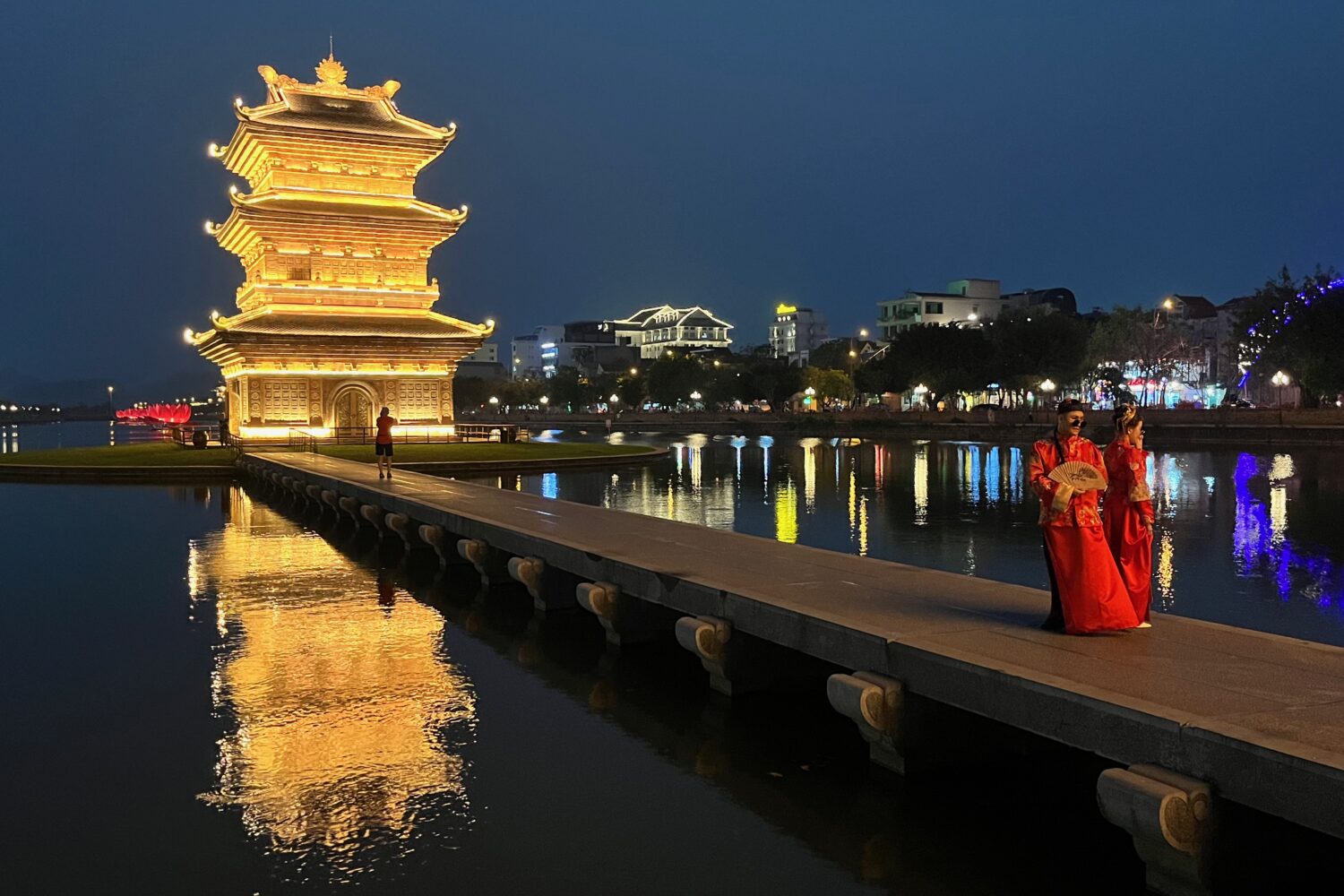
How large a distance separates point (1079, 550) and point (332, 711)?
6.57 m

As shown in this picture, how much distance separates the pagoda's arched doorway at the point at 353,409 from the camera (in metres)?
54.7

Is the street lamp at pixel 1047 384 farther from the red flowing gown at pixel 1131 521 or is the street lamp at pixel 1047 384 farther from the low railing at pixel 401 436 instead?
the red flowing gown at pixel 1131 521

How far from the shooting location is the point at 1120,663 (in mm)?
8055

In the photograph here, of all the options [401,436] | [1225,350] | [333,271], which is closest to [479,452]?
[401,436]

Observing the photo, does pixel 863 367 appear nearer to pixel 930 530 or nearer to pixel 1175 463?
pixel 1175 463

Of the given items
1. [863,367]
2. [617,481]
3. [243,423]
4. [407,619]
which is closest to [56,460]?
[243,423]

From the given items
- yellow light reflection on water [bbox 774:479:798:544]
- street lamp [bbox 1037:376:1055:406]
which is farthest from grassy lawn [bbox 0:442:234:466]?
street lamp [bbox 1037:376:1055:406]

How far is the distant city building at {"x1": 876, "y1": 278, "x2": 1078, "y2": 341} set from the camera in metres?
158

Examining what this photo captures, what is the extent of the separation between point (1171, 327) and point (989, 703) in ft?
347

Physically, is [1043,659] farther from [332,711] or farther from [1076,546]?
[332,711]

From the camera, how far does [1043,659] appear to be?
319 inches

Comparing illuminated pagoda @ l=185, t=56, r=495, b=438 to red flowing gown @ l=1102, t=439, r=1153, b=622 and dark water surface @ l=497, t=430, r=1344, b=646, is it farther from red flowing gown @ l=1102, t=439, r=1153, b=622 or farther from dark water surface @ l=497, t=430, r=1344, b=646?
red flowing gown @ l=1102, t=439, r=1153, b=622

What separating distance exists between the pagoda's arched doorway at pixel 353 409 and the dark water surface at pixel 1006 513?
15681mm

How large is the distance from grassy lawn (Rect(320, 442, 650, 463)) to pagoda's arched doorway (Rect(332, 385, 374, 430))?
2250mm
